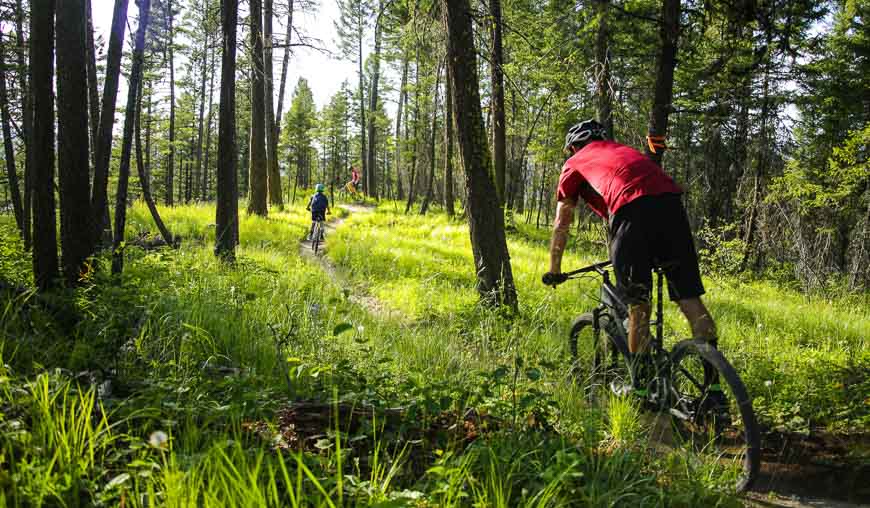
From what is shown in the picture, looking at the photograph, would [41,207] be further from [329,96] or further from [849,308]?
[329,96]

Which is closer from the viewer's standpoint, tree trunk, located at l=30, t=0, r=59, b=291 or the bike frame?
the bike frame

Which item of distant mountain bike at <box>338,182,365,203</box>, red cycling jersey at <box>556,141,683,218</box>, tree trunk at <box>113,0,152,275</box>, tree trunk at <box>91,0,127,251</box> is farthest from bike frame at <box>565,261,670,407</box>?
distant mountain bike at <box>338,182,365,203</box>

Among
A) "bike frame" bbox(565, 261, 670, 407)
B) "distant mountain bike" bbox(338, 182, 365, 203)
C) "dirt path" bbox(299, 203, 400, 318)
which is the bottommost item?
"dirt path" bbox(299, 203, 400, 318)

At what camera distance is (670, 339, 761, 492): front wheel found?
9.04 ft

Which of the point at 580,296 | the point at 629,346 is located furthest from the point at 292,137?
the point at 629,346

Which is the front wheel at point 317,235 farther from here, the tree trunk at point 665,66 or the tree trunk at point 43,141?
the tree trunk at point 665,66

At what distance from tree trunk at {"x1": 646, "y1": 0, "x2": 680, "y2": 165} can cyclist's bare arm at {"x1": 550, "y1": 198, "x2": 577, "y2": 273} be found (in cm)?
423

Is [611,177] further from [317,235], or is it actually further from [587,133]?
[317,235]

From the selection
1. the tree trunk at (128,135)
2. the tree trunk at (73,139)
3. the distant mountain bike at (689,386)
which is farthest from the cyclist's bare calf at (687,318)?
the tree trunk at (128,135)

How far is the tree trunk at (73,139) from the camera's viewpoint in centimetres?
487

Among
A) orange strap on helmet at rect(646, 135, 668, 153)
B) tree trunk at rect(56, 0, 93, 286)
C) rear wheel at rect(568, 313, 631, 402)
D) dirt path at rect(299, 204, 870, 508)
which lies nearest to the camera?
dirt path at rect(299, 204, 870, 508)

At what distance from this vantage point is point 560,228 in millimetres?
3908

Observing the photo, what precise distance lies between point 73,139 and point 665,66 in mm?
8046

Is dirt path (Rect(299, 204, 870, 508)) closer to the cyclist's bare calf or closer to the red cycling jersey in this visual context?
the cyclist's bare calf
